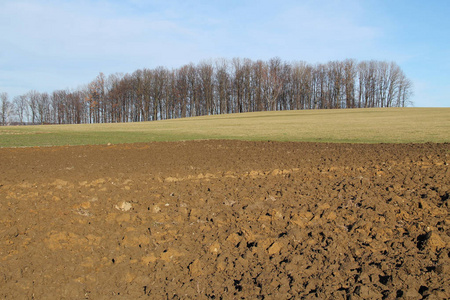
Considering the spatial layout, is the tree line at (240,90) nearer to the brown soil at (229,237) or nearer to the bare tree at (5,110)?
the bare tree at (5,110)

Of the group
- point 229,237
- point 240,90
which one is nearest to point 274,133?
point 229,237

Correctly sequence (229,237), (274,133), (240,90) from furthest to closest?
(240,90), (274,133), (229,237)

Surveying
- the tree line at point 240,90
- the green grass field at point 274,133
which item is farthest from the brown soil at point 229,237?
the tree line at point 240,90

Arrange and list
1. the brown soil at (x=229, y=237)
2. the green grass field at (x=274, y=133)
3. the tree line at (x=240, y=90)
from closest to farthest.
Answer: the brown soil at (x=229, y=237), the green grass field at (x=274, y=133), the tree line at (x=240, y=90)

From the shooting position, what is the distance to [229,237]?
207 inches

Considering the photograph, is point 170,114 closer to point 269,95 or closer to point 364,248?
point 269,95

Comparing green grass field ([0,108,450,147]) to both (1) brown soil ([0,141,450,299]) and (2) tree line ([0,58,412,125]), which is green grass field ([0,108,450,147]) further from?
(2) tree line ([0,58,412,125])

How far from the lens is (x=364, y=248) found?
15.7 feet

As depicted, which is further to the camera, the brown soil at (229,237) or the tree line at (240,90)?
the tree line at (240,90)

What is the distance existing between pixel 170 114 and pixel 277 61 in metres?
32.5

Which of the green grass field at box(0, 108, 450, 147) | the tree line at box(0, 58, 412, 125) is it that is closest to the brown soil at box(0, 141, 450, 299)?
the green grass field at box(0, 108, 450, 147)

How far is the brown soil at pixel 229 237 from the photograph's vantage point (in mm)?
4113

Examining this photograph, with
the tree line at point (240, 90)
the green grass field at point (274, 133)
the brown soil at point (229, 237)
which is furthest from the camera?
the tree line at point (240, 90)

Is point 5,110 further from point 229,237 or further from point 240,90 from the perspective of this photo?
point 229,237
